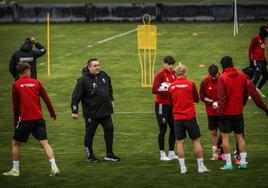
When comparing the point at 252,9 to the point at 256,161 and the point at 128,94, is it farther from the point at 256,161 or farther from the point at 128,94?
the point at 256,161

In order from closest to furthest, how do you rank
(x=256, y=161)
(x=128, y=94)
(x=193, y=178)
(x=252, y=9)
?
(x=193, y=178), (x=256, y=161), (x=128, y=94), (x=252, y=9)

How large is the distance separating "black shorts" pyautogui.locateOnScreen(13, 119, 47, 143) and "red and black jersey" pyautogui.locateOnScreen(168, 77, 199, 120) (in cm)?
265

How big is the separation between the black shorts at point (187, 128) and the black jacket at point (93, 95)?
2.08m

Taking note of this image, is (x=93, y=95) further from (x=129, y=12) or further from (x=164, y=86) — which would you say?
(x=129, y=12)

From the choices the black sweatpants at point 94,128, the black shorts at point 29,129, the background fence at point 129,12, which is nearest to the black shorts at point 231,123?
the black sweatpants at point 94,128

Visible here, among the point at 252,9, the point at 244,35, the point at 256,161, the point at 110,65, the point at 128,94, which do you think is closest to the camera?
the point at 256,161

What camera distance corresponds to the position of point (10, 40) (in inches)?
1613

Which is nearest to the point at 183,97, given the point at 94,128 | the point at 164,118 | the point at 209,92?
the point at 209,92

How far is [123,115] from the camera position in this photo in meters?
26.2

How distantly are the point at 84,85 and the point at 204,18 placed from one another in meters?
25.5

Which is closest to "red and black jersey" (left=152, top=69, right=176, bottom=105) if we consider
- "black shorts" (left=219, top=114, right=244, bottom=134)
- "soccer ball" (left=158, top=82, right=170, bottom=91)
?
"soccer ball" (left=158, top=82, right=170, bottom=91)

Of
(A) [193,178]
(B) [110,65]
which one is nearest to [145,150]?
(A) [193,178]

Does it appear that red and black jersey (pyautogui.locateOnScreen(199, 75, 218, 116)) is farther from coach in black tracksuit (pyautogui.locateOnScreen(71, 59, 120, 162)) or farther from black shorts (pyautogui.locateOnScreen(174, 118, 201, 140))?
coach in black tracksuit (pyautogui.locateOnScreen(71, 59, 120, 162))

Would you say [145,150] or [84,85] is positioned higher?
[84,85]
